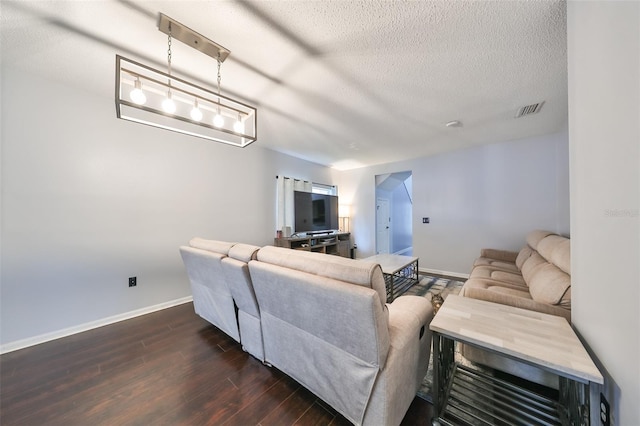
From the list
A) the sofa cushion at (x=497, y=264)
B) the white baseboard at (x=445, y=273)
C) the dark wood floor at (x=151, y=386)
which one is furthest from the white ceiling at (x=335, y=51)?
the white baseboard at (x=445, y=273)

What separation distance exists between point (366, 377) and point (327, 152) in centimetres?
360

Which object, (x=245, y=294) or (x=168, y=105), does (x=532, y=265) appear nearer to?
(x=245, y=294)

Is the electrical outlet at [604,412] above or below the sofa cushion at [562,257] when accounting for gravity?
below

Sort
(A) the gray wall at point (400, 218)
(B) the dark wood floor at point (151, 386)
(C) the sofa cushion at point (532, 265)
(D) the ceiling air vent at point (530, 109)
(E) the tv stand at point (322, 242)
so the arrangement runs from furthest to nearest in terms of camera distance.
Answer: (A) the gray wall at point (400, 218)
(E) the tv stand at point (322, 242)
(D) the ceiling air vent at point (530, 109)
(C) the sofa cushion at point (532, 265)
(B) the dark wood floor at point (151, 386)

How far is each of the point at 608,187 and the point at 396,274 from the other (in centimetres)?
269

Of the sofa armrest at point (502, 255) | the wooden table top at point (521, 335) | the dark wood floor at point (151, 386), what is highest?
the wooden table top at point (521, 335)

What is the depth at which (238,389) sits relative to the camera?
4.58ft

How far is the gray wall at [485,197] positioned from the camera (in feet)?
10.2

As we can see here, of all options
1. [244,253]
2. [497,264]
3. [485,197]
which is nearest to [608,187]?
[244,253]

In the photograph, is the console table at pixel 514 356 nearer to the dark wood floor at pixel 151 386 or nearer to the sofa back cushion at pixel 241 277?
the dark wood floor at pixel 151 386

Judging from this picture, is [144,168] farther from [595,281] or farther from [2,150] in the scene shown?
[595,281]

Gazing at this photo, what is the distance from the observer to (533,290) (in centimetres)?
161

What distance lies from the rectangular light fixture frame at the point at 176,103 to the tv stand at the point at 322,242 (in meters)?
1.97

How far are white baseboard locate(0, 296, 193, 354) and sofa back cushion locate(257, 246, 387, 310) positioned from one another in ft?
7.03
